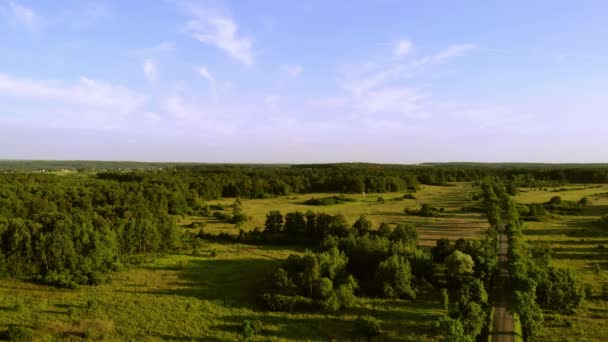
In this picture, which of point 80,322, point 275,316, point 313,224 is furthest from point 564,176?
point 80,322

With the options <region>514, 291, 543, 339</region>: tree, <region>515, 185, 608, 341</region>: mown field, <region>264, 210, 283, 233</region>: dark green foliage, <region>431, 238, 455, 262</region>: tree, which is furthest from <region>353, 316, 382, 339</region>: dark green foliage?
<region>264, 210, 283, 233</region>: dark green foliage

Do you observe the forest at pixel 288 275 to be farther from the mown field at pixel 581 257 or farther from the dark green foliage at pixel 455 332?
the mown field at pixel 581 257

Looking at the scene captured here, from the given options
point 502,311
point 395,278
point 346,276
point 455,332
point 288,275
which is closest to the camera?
point 455,332

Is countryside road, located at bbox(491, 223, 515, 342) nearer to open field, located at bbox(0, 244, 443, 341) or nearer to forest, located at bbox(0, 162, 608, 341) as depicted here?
forest, located at bbox(0, 162, 608, 341)

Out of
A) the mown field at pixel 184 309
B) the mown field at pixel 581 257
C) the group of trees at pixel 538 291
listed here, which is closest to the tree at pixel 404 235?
the mown field at pixel 184 309

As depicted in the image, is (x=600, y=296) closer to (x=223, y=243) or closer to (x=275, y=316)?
(x=275, y=316)

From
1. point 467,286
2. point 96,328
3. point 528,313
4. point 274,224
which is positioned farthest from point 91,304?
point 528,313

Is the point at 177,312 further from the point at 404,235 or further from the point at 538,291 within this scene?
the point at 538,291
